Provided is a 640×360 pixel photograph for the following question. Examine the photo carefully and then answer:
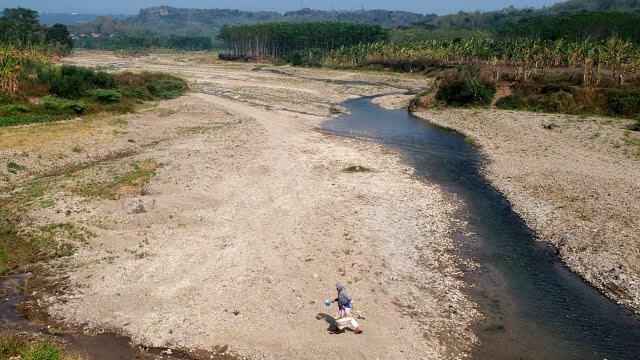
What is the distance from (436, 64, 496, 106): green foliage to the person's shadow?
58.4 m

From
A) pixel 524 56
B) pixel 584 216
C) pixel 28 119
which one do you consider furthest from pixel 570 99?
pixel 28 119

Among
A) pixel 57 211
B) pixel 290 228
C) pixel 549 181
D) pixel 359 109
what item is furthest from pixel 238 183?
pixel 359 109

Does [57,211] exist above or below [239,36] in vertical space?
below

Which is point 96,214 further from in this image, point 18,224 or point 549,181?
point 549,181

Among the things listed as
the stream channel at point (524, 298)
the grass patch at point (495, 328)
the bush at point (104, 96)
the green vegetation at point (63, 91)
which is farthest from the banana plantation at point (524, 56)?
the bush at point (104, 96)

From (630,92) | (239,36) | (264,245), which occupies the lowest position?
(264,245)

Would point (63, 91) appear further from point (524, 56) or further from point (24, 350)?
point (524, 56)

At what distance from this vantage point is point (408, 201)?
34.6 m

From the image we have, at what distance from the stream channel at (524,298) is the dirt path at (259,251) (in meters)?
1.42

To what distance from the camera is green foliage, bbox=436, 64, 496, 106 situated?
235ft

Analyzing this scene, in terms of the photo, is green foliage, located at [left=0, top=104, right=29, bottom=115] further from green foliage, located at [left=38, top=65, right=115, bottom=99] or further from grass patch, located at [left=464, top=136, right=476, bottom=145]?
grass patch, located at [left=464, top=136, right=476, bottom=145]

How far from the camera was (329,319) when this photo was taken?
20.4m

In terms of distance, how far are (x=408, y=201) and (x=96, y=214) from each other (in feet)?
67.9

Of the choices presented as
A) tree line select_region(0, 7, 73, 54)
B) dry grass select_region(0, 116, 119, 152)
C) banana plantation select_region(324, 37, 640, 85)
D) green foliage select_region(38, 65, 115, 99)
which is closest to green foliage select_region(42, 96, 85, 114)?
dry grass select_region(0, 116, 119, 152)
